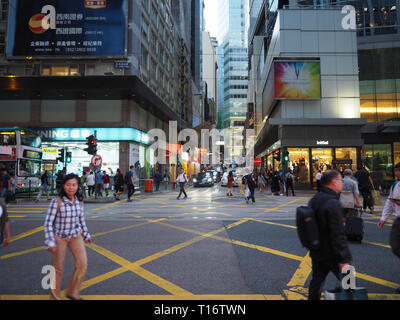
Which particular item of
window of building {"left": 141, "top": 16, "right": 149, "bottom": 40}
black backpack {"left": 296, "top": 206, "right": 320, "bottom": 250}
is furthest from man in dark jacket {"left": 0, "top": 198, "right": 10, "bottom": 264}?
window of building {"left": 141, "top": 16, "right": 149, "bottom": 40}

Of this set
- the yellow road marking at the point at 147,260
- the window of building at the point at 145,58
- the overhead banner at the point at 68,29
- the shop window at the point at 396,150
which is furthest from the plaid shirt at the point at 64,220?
the shop window at the point at 396,150

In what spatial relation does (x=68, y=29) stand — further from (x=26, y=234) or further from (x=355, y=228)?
(x=355, y=228)

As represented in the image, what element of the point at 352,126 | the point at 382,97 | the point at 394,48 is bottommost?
the point at 352,126

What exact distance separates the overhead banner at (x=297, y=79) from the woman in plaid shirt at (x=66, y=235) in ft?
73.3

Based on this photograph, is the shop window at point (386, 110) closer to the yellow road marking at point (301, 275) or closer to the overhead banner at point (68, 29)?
the overhead banner at point (68, 29)

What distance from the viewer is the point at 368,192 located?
10227 mm

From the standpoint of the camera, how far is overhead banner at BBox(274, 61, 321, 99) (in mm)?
23266

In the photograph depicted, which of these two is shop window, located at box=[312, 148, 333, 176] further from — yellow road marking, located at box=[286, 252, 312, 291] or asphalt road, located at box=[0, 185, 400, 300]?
yellow road marking, located at box=[286, 252, 312, 291]

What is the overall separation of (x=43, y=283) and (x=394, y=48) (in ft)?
115

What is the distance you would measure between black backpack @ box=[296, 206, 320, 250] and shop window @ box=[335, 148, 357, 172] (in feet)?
75.9

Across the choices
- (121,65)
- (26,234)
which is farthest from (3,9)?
(26,234)

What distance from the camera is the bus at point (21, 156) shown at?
52.1 feet
